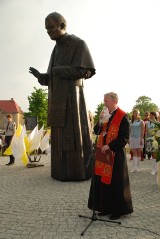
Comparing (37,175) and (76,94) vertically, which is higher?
(76,94)

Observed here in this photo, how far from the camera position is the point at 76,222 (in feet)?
15.4

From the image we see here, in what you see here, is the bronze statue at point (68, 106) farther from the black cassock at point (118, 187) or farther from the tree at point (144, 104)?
the tree at point (144, 104)

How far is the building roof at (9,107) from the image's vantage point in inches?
4142

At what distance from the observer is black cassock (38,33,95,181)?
793 centimetres

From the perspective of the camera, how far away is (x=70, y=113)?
8.00m

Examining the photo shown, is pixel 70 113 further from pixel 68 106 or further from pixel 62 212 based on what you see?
pixel 62 212

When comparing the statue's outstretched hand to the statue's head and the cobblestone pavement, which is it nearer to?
the statue's head

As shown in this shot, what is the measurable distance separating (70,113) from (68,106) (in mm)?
179

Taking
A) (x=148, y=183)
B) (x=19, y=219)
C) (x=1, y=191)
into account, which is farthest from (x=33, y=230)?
(x=148, y=183)

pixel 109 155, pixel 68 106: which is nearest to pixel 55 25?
pixel 68 106

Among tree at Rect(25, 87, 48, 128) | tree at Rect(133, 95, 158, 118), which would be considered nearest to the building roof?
tree at Rect(133, 95, 158, 118)

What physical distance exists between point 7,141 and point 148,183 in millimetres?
6183

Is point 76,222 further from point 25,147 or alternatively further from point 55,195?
point 25,147

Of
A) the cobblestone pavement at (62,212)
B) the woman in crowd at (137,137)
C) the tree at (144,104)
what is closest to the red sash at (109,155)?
the cobblestone pavement at (62,212)
